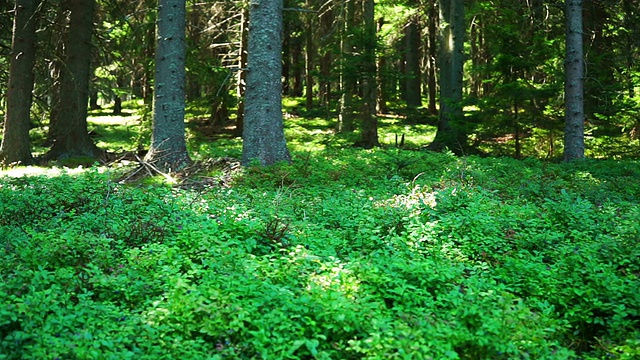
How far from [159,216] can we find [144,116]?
11.6 meters

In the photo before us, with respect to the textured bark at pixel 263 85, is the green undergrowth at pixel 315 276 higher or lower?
lower

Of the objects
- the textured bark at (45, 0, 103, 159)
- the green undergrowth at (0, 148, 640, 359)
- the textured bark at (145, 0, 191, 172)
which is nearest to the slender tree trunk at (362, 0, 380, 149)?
the textured bark at (145, 0, 191, 172)

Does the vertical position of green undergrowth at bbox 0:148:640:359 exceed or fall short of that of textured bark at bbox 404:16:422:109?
it falls short

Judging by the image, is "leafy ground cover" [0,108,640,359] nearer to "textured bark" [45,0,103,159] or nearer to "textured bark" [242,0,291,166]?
"textured bark" [242,0,291,166]

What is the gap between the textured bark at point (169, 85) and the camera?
11.6 metres

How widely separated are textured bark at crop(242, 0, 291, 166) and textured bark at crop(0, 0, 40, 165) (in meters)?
7.40

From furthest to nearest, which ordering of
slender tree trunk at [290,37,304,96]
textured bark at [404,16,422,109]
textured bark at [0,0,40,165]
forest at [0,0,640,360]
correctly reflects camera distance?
slender tree trunk at [290,37,304,96]
textured bark at [404,16,422,109]
textured bark at [0,0,40,165]
forest at [0,0,640,360]

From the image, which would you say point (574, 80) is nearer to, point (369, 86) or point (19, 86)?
point (369, 86)

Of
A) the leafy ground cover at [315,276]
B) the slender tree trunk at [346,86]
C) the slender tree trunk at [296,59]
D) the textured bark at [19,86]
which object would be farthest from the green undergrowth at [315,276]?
the slender tree trunk at [296,59]

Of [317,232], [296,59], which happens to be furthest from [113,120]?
[317,232]

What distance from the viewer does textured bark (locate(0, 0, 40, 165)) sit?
14664 millimetres

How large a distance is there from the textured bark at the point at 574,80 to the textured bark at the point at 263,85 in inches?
272

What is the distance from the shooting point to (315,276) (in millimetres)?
4699

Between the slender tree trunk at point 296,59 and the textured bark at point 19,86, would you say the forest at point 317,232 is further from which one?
the slender tree trunk at point 296,59
